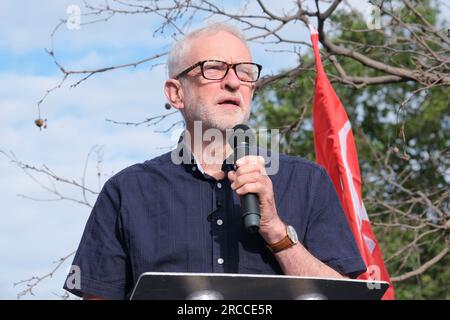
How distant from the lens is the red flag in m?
4.82

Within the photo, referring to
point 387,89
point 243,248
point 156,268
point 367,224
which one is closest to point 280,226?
point 243,248

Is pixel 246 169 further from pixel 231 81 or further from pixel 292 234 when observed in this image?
pixel 231 81

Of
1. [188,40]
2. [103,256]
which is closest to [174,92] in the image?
[188,40]

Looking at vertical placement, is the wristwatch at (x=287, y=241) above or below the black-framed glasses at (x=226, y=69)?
below

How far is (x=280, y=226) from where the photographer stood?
291 centimetres

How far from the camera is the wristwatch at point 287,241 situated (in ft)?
9.66

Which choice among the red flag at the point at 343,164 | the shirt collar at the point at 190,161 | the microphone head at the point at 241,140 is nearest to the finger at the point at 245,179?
the microphone head at the point at 241,140

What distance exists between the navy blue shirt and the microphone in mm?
197

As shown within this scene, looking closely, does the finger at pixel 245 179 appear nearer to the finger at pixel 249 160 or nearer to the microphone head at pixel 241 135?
the finger at pixel 249 160

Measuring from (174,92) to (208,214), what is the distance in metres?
0.60

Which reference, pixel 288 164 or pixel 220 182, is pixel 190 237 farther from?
pixel 288 164

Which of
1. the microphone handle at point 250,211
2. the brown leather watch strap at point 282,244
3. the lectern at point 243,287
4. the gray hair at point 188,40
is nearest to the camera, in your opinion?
the lectern at point 243,287
